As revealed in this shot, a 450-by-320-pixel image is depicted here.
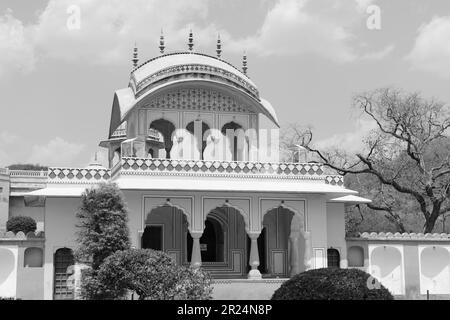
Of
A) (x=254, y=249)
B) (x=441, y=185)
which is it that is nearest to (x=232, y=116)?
(x=254, y=249)

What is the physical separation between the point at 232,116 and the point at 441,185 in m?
10.6

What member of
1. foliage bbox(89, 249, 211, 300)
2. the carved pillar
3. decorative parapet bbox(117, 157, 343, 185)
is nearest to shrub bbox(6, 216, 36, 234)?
decorative parapet bbox(117, 157, 343, 185)

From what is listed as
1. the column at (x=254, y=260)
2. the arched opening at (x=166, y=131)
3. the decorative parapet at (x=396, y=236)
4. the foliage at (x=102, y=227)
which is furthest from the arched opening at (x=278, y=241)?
the foliage at (x=102, y=227)

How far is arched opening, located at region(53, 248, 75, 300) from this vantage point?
755 inches

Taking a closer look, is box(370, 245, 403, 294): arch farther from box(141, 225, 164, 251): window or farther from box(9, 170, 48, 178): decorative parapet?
box(9, 170, 48, 178): decorative parapet

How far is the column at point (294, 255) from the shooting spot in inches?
793

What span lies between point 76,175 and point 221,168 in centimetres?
410

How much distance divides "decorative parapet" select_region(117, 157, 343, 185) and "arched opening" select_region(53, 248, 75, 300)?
2649 millimetres

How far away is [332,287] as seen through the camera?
37.7 ft

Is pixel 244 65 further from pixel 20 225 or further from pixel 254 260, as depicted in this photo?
pixel 20 225

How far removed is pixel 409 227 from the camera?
35.1m

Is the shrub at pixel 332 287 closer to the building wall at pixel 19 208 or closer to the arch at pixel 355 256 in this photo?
the arch at pixel 355 256

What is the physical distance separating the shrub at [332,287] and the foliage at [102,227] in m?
4.71
